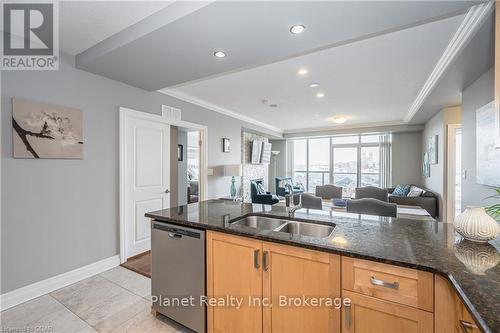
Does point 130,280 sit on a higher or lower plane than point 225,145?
lower

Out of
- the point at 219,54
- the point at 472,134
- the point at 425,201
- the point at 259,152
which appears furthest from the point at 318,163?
the point at 219,54

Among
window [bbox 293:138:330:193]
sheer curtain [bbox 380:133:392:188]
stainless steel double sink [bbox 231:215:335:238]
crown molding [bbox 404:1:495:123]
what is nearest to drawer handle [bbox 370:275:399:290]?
stainless steel double sink [bbox 231:215:335:238]

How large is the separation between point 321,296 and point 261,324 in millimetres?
465

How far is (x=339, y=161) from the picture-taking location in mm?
7637

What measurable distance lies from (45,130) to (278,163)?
7078 mm

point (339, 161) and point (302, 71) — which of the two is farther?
point (339, 161)

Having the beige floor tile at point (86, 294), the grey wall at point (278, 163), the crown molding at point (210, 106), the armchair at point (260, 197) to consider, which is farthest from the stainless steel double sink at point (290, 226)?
the grey wall at point (278, 163)

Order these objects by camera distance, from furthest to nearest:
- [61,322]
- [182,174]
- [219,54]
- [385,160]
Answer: [385,160] → [182,174] → [219,54] → [61,322]

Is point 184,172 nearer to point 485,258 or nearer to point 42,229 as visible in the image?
point 42,229

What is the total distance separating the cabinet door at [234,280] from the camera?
143cm

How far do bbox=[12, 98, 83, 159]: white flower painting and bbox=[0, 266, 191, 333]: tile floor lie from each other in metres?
1.38

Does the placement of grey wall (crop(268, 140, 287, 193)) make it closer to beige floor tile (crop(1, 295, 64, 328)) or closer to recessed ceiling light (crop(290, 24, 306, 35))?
recessed ceiling light (crop(290, 24, 306, 35))

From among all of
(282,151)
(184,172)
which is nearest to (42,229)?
(184,172)

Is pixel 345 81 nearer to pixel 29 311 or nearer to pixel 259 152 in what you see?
pixel 259 152
